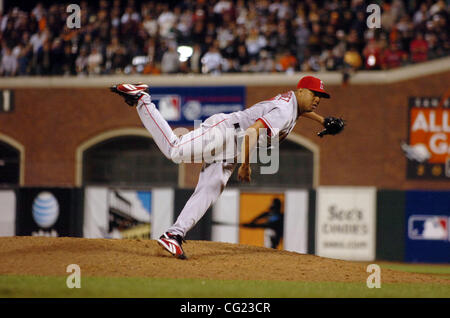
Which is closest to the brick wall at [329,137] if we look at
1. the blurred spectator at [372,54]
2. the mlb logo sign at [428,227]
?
the blurred spectator at [372,54]

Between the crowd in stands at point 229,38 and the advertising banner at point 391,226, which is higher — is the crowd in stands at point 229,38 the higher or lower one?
the higher one

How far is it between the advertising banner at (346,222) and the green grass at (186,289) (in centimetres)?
1111

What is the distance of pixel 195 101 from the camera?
62.6ft

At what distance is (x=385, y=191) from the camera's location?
1797 cm

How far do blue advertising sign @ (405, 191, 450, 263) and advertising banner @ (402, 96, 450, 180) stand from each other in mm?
641

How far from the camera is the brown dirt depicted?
7094 millimetres

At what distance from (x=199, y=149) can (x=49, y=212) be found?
1294cm

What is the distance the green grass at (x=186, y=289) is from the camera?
6.18 m

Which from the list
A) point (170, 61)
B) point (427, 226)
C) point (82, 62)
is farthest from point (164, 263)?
point (82, 62)

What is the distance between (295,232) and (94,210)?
5851mm

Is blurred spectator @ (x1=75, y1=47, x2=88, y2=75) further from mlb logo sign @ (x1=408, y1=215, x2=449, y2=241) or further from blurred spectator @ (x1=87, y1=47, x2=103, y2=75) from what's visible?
mlb logo sign @ (x1=408, y1=215, x2=449, y2=241)

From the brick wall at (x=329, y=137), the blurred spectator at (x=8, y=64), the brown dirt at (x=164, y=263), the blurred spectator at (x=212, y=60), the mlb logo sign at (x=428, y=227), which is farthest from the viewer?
the blurred spectator at (x=8, y=64)

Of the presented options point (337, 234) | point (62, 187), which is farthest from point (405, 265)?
point (62, 187)

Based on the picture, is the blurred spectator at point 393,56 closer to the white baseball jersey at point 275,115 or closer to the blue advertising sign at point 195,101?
the blue advertising sign at point 195,101
